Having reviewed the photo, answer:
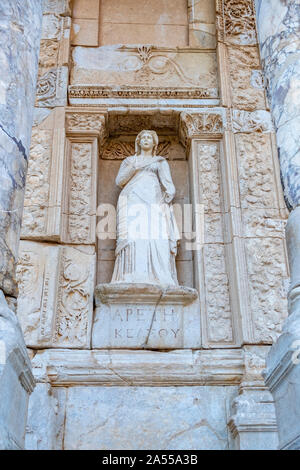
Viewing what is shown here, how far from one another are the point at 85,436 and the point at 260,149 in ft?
13.6

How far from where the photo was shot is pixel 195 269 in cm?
713

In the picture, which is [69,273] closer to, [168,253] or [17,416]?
[168,253]

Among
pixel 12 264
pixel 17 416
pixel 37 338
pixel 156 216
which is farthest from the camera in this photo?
pixel 156 216

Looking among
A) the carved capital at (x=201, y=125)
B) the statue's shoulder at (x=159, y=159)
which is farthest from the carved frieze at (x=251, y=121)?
the statue's shoulder at (x=159, y=159)

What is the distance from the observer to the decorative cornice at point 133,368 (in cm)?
614

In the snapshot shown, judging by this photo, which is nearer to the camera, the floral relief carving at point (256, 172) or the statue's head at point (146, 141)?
the floral relief carving at point (256, 172)

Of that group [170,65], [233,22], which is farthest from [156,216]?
[233,22]

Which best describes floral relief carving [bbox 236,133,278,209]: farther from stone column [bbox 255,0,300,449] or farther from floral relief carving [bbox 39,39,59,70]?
floral relief carving [bbox 39,39,59,70]

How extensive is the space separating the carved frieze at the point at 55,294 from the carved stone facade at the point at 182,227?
0.04ft

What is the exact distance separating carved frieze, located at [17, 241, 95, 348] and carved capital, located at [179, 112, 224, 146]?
219cm

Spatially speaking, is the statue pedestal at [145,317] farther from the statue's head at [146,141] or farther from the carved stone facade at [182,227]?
the statue's head at [146,141]

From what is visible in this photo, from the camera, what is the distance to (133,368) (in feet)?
20.3

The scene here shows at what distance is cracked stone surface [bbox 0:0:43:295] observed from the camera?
154 inches

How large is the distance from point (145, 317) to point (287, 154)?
8.95 feet
